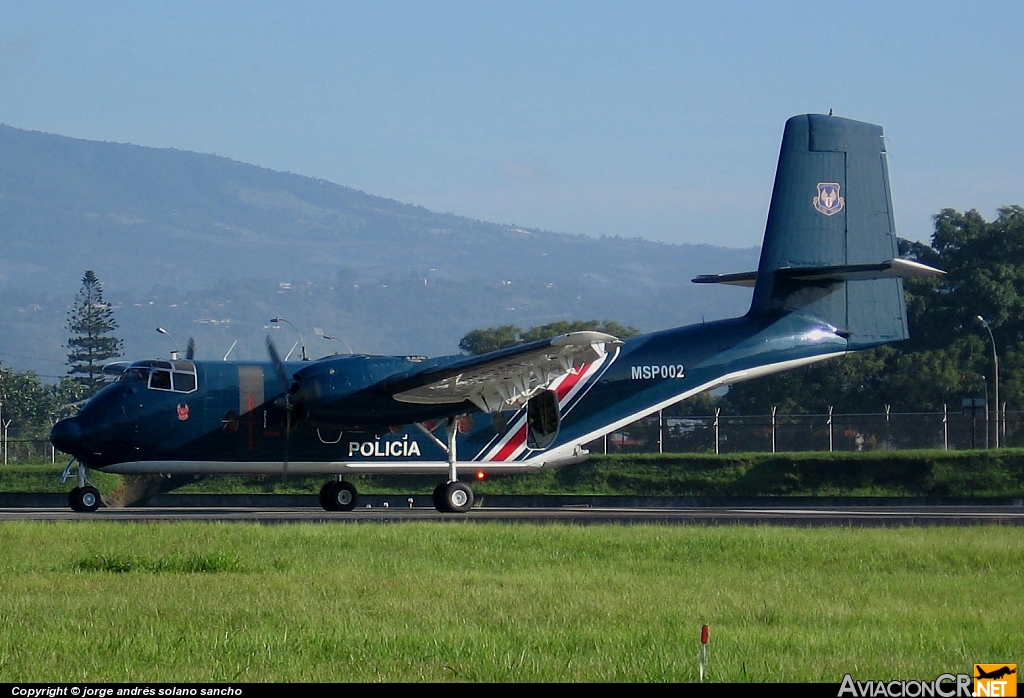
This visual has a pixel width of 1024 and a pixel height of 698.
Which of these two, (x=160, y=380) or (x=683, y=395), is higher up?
(x=160, y=380)

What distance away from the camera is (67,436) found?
2689 cm

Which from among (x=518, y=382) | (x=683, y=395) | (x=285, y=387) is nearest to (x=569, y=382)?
(x=518, y=382)

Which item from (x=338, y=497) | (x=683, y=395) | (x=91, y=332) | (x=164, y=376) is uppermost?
(x=91, y=332)

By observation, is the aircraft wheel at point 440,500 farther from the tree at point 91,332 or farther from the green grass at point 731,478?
the tree at point 91,332

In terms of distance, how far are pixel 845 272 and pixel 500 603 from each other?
1962 centimetres

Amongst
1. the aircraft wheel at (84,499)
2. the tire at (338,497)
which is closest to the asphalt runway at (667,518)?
the aircraft wheel at (84,499)

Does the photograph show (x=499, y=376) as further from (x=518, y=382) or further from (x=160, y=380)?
(x=160, y=380)

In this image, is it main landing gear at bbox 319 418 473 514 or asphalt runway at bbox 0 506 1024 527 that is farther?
main landing gear at bbox 319 418 473 514

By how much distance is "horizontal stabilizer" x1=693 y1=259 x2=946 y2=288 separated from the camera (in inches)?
1099

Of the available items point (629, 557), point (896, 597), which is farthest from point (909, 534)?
point (896, 597)

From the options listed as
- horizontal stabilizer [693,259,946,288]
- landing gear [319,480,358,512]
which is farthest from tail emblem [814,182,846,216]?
landing gear [319,480,358,512]

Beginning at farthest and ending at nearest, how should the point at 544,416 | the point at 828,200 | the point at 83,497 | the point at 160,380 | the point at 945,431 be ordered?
the point at 945,431, the point at 828,200, the point at 544,416, the point at 83,497, the point at 160,380

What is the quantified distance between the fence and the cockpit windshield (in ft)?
64.5

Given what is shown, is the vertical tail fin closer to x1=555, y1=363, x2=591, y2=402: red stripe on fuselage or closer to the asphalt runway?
x1=555, y1=363, x2=591, y2=402: red stripe on fuselage
